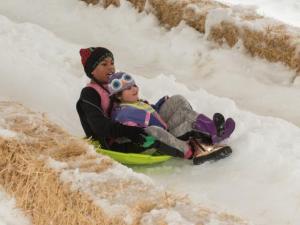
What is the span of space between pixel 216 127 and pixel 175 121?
42 cm

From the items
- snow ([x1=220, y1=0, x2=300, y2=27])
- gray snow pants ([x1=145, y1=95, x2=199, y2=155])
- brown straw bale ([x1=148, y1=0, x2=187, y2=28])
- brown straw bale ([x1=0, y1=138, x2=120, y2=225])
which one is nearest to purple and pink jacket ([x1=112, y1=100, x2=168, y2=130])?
gray snow pants ([x1=145, y1=95, x2=199, y2=155])

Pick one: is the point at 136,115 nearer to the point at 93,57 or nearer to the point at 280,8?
the point at 93,57

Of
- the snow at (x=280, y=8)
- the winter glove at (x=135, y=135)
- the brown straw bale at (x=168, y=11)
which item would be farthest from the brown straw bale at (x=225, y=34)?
the snow at (x=280, y=8)

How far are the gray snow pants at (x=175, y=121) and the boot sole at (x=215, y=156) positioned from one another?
0.40 ft

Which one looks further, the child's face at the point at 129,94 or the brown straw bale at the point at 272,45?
the brown straw bale at the point at 272,45

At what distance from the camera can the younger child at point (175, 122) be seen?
4.29 metres

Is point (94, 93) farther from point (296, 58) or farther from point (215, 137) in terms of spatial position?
point (296, 58)

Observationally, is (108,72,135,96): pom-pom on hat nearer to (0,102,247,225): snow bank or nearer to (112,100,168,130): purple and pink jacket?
(112,100,168,130): purple and pink jacket

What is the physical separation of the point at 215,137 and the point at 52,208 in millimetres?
1553

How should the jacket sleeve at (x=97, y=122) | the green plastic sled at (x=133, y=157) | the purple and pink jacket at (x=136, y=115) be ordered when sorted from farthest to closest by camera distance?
the purple and pink jacket at (x=136, y=115), the jacket sleeve at (x=97, y=122), the green plastic sled at (x=133, y=157)

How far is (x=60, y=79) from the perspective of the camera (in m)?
6.07

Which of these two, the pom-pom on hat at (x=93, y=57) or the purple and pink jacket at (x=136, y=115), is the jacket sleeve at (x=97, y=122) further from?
the pom-pom on hat at (x=93, y=57)

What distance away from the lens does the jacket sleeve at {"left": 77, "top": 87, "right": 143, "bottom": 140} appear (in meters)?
4.29

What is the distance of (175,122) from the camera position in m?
4.63
